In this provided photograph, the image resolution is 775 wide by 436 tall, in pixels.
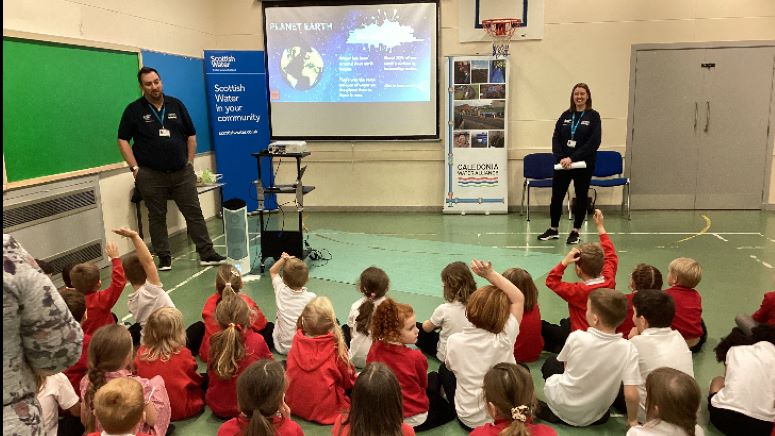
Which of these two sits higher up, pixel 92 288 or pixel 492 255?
pixel 92 288

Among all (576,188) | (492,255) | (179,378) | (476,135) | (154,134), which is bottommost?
(492,255)

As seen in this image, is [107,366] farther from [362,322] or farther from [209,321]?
[362,322]

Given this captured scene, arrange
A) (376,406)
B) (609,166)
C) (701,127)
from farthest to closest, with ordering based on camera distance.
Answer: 1. (701,127)
2. (609,166)
3. (376,406)

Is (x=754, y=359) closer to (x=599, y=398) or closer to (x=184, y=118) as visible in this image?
(x=599, y=398)

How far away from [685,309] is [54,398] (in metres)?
3.09

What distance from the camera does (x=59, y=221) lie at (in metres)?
4.77

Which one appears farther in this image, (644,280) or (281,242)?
(281,242)

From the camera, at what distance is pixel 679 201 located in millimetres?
7754

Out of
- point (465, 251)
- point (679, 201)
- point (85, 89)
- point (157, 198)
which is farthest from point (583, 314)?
point (679, 201)

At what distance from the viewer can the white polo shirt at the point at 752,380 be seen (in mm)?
2342

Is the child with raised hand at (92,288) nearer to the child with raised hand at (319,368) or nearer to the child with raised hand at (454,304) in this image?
the child with raised hand at (319,368)

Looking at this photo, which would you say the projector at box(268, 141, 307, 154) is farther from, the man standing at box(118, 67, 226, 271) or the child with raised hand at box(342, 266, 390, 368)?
the child with raised hand at box(342, 266, 390, 368)

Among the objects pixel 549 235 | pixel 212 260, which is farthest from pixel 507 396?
pixel 549 235

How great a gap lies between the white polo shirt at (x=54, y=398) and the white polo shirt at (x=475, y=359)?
1569 millimetres
